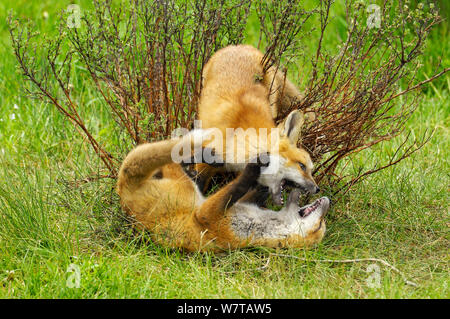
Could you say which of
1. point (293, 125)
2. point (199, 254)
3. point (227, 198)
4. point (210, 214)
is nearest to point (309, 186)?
point (293, 125)

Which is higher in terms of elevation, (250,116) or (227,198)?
(250,116)

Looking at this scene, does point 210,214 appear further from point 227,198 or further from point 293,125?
point 293,125

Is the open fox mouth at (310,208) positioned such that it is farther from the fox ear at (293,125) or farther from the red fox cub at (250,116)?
the fox ear at (293,125)

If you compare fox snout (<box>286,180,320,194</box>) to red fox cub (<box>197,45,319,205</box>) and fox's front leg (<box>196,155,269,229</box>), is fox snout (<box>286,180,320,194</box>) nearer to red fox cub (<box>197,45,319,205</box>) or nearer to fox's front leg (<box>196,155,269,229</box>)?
red fox cub (<box>197,45,319,205</box>)

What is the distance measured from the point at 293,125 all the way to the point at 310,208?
2.09 feet

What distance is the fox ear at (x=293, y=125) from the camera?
4770mm

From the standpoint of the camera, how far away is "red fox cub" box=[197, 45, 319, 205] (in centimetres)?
478

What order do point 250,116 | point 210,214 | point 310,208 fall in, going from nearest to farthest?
point 210,214, point 310,208, point 250,116

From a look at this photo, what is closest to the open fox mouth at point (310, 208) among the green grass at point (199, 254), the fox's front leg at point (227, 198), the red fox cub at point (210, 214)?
the red fox cub at point (210, 214)

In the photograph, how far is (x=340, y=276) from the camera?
4312 mm

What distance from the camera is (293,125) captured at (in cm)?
481

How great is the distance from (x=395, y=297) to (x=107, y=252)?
199 cm

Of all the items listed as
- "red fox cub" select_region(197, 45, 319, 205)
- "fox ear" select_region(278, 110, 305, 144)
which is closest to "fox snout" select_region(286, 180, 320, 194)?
"red fox cub" select_region(197, 45, 319, 205)

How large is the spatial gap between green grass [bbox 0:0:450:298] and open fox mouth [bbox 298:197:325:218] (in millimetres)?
262
